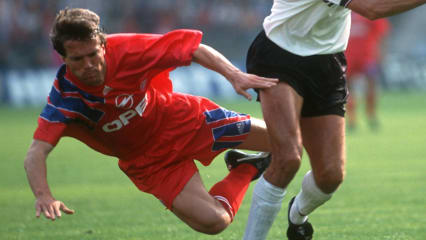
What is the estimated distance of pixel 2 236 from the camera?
21.9 feet

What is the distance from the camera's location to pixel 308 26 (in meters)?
5.41

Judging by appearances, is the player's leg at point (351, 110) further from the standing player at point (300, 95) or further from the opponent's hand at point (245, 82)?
the opponent's hand at point (245, 82)

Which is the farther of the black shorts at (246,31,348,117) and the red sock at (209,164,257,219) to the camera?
the red sock at (209,164,257,219)

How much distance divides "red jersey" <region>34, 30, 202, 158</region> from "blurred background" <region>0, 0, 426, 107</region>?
16782 mm

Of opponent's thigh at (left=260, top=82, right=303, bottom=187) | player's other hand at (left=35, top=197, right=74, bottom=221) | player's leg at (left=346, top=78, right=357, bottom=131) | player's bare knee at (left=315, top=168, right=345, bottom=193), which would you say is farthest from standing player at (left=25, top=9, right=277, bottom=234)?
player's leg at (left=346, top=78, right=357, bottom=131)

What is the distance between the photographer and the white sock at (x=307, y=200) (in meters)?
5.73

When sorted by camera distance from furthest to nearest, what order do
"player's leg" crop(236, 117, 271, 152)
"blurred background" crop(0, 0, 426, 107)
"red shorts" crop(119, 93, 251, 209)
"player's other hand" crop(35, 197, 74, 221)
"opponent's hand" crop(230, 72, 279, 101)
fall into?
"blurred background" crop(0, 0, 426, 107)
"player's leg" crop(236, 117, 271, 152)
"red shorts" crop(119, 93, 251, 209)
"opponent's hand" crop(230, 72, 279, 101)
"player's other hand" crop(35, 197, 74, 221)

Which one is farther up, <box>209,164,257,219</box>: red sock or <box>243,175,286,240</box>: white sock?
<box>243,175,286,240</box>: white sock

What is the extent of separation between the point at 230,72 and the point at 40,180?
1.30 m

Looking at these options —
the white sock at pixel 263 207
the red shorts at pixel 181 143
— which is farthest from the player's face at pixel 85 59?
the white sock at pixel 263 207

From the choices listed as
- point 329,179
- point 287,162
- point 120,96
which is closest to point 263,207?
point 287,162

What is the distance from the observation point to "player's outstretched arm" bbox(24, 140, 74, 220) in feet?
15.7

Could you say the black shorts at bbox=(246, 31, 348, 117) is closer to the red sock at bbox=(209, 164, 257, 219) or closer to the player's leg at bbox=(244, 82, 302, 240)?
the player's leg at bbox=(244, 82, 302, 240)

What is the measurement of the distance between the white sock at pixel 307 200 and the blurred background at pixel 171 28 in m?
16.6
